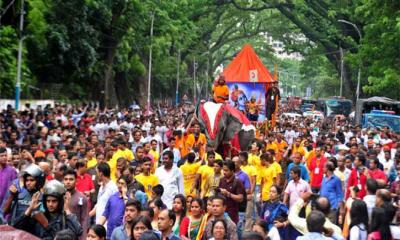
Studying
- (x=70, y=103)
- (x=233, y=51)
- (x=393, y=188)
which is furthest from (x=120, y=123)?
(x=233, y=51)

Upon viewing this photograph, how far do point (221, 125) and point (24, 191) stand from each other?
377 inches

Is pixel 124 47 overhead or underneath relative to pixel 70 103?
overhead

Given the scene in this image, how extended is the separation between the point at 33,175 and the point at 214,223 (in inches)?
79.1

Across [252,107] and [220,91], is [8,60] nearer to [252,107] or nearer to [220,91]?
[252,107]

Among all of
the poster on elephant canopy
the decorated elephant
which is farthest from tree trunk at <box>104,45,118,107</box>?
the decorated elephant

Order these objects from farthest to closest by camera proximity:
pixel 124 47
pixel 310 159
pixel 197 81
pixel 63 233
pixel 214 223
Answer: pixel 197 81 < pixel 124 47 < pixel 310 159 < pixel 214 223 < pixel 63 233

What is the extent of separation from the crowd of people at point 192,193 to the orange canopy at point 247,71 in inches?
273

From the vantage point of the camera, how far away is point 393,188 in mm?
13828

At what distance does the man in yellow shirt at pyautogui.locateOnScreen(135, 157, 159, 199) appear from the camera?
11.7 metres

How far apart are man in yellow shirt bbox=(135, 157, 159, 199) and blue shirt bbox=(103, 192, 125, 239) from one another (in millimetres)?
1993

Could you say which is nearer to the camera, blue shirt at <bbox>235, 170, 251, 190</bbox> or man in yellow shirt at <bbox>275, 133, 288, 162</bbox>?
blue shirt at <bbox>235, 170, 251, 190</bbox>

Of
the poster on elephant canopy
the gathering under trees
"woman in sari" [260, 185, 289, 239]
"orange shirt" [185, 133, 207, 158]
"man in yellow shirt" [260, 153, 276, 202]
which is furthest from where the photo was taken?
the gathering under trees

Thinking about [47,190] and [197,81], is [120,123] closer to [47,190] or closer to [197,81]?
[47,190]

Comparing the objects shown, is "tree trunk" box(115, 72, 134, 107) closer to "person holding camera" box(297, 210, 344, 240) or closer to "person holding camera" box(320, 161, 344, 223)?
"person holding camera" box(320, 161, 344, 223)
